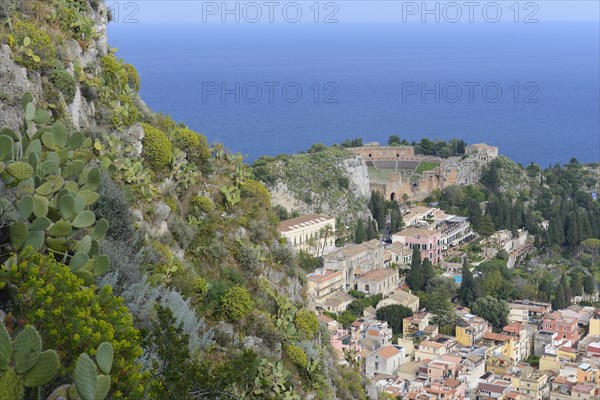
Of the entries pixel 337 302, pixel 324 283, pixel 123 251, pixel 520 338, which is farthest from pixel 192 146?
pixel 324 283

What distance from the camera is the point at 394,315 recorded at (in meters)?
33.2

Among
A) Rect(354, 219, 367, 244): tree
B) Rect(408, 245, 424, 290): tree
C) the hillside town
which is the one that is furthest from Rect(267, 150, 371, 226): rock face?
Rect(408, 245, 424, 290): tree

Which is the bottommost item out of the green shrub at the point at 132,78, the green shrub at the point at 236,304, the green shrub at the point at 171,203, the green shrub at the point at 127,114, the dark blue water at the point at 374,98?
the dark blue water at the point at 374,98

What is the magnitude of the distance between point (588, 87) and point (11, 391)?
148872 mm

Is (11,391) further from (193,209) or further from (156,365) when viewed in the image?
(193,209)

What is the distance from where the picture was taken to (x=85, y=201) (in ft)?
28.6

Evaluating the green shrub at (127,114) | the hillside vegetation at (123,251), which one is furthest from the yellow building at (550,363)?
the green shrub at (127,114)

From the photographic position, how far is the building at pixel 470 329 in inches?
1267

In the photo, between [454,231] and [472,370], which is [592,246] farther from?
[472,370]

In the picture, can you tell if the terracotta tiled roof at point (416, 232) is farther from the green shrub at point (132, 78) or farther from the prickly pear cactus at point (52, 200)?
the prickly pear cactus at point (52, 200)

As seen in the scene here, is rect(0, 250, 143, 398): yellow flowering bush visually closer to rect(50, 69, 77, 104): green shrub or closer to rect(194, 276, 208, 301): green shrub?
rect(194, 276, 208, 301): green shrub

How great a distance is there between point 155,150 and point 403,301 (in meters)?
24.4

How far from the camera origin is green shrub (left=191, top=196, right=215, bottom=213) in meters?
11.9

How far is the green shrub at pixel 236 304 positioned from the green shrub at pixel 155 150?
6.15 feet
